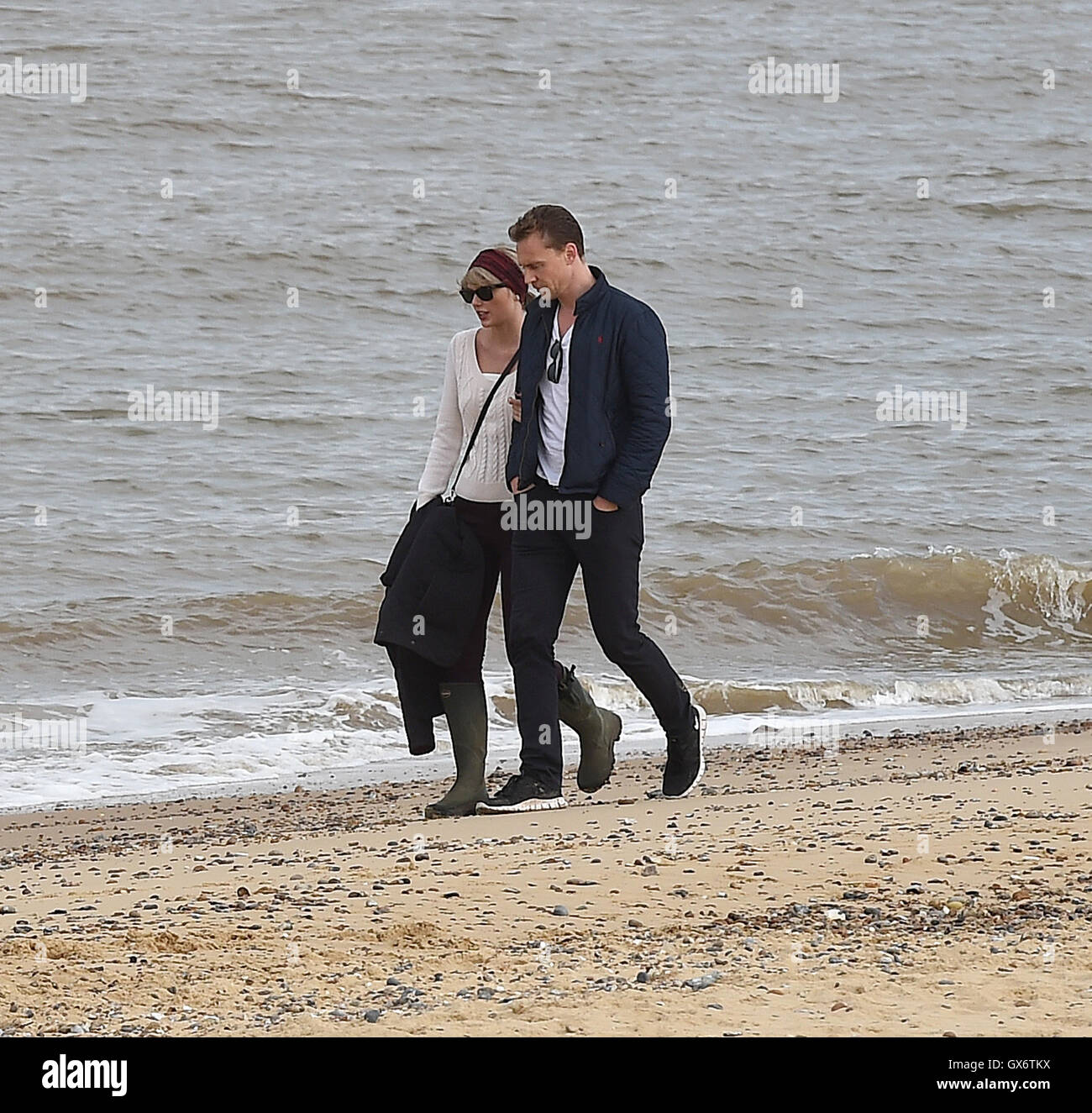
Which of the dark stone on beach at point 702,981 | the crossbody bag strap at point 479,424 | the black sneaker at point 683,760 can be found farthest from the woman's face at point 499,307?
the dark stone on beach at point 702,981

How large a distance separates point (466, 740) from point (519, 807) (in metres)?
0.28

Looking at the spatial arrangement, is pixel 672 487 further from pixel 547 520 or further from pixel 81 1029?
pixel 81 1029

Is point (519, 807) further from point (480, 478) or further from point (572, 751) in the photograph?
point (572, 751)

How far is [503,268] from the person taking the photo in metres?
5.04

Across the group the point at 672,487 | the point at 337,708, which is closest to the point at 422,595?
the point at 337,708

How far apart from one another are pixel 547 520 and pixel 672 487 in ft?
24.5

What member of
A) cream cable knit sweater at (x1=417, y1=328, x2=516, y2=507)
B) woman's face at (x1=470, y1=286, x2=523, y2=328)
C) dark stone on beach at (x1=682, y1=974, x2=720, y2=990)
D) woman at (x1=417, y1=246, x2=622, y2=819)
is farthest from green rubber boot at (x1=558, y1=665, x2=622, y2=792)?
dark stone on beach at (x1=682, y1=974, x2=720, y2=990)

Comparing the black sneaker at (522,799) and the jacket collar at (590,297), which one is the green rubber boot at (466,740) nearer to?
the black sneaker at (522,799)

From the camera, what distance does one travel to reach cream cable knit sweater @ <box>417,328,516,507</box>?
199 inches

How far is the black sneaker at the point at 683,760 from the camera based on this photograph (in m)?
5.38

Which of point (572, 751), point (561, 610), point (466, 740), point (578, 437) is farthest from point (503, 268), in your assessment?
point (572, 751)

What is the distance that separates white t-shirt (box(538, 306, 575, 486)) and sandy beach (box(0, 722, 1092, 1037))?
1.01 m

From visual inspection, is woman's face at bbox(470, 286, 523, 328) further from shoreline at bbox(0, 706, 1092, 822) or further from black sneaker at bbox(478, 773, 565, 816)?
shoreline at bbox(0, 706, 1092, 822)

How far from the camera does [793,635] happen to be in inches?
Answer: 383
